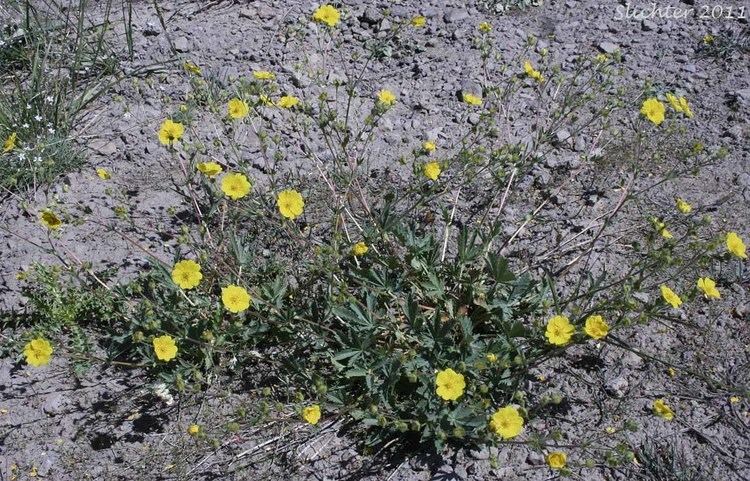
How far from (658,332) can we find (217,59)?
308 centimetres

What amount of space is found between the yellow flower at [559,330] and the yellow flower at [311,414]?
0.90 metres

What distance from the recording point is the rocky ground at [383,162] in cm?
275

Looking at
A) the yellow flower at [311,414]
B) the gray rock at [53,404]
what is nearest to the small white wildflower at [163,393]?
the gray rock at [53,404]

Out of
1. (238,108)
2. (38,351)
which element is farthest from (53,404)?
(238,108)

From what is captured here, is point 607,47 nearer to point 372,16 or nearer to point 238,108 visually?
point 372,16

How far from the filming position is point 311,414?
258cm

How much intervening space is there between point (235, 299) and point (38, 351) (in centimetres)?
77

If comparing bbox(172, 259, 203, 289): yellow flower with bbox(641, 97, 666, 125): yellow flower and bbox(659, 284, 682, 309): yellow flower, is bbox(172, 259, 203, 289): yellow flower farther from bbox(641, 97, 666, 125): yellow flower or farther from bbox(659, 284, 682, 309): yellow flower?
bbox(641, 97, 666, 125): yellow flower

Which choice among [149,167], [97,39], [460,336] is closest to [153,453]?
[460,336]

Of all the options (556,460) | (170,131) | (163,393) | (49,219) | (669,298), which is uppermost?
(170,131)

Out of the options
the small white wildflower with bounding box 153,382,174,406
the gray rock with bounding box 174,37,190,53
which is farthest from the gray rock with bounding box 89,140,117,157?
the small white wildflower with bounding box 153,382,174,406

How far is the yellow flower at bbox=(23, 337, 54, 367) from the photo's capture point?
2.66m

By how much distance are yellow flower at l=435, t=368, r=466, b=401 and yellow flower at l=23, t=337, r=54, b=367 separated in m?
1.48

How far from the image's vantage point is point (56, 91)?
3883mm
